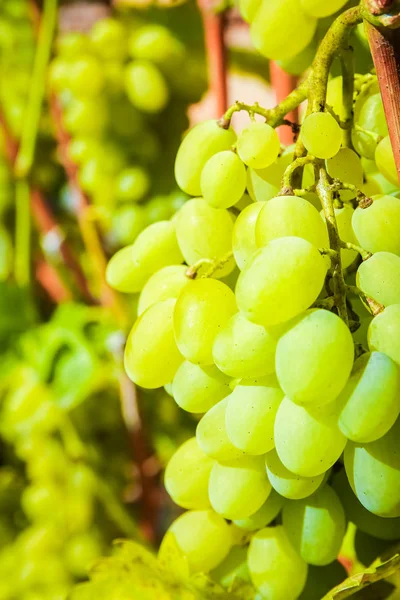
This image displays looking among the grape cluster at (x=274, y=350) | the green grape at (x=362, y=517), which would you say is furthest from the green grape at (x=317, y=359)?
the green grape at (x=362, y=517)

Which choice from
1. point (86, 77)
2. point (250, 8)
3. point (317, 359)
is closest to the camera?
point (317, 359)

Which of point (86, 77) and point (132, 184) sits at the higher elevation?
point (86, 77)

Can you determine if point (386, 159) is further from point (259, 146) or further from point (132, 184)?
point (132, 184)

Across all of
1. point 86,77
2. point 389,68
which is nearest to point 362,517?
point 389,68

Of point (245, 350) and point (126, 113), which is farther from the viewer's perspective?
point (126, 113)

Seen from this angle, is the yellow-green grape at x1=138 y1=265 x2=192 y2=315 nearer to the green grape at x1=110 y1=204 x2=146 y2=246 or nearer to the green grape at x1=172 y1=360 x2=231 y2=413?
the green grape at x1=172 y1=360 x2=231 y2=413

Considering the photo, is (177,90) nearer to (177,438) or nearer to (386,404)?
(177,438)
